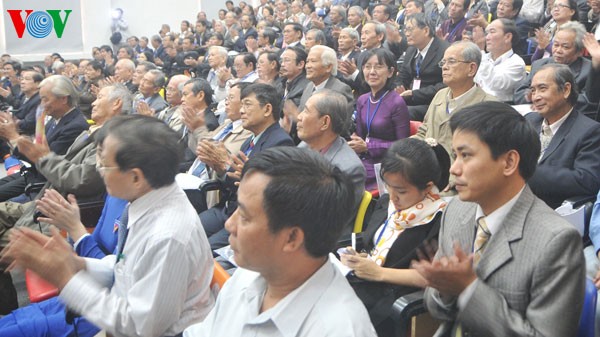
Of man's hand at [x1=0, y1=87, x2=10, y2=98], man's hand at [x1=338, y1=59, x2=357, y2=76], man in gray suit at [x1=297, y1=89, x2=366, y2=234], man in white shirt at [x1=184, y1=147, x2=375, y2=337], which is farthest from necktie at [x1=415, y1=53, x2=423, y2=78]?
man's hand at [x1=0, y1=87, x2=10, y2=98]

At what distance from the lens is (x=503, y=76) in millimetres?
4586

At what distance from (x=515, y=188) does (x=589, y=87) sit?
2.61 m

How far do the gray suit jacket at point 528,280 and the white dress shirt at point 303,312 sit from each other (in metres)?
0.36

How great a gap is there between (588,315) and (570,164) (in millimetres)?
1379

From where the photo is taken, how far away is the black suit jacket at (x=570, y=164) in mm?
2654

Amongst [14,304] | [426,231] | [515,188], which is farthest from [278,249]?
[14,304]

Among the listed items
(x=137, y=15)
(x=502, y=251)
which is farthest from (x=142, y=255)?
(x=137, y=15)

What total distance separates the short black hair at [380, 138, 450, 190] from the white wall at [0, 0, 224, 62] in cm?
1426

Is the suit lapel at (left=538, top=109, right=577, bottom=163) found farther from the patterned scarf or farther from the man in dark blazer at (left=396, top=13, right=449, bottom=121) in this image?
the man in dark blazer at (left=396, top=13, right=449, bottom=121)

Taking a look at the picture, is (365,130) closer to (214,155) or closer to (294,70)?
(214,155)

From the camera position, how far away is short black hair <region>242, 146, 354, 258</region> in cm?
123

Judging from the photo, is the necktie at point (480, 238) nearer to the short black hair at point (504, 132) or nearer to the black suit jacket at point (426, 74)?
the short black hair at point (504, 132)

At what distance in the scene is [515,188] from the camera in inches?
60.3

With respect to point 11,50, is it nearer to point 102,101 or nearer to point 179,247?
point 102,101
